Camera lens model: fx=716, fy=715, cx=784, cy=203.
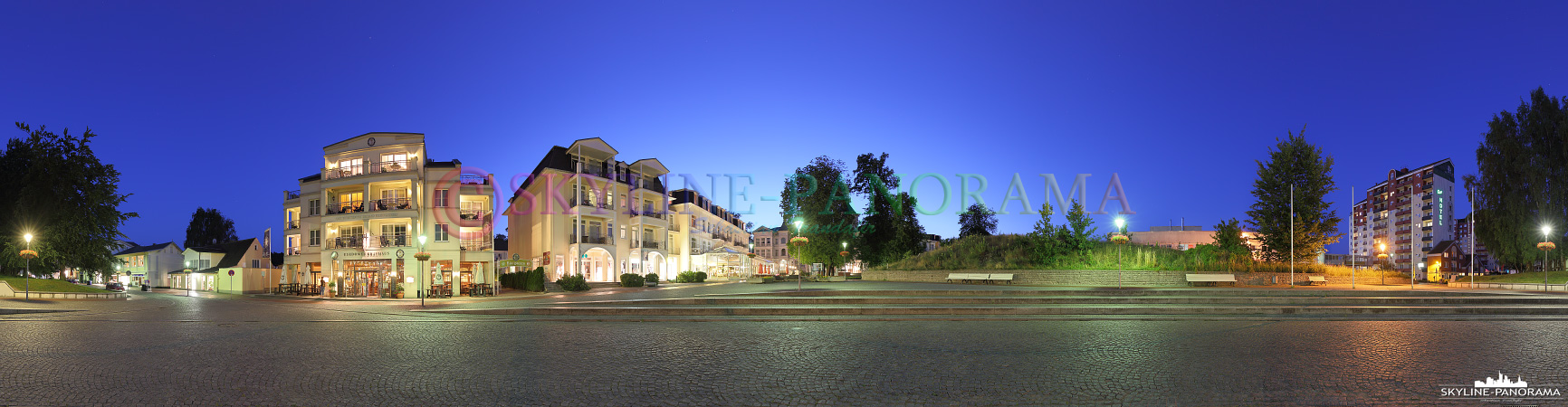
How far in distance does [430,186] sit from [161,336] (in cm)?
2701

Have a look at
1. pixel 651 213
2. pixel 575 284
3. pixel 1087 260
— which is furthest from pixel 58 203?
pixel 1087 260

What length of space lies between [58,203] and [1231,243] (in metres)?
49.3

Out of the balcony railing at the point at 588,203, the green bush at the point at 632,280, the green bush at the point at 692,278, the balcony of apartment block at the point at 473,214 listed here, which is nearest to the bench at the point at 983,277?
the green bush at the point at 632,280

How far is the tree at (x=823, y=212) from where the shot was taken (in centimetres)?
4728

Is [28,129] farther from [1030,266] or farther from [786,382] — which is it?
[1030,266]

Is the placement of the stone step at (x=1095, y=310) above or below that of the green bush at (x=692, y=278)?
above

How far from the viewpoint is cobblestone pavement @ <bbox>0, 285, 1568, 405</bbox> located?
6707 millimetres

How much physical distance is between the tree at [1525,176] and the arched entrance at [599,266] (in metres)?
48.8

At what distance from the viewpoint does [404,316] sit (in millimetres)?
17812

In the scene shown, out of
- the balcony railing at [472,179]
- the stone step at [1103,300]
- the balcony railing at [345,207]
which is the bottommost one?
the stone step at [1103,300]

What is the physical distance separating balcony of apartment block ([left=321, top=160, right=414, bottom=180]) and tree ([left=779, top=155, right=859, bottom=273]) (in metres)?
23.5

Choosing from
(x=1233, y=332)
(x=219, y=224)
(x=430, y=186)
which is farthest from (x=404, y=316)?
(x=219, y=224)

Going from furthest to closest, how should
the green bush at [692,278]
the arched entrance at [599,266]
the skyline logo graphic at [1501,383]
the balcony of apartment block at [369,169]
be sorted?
the arched entrance at [599,266]
the green bush at [692,278]
the balcony of apartment block at [369,169]
the skyline logo graphic at [1501,383]

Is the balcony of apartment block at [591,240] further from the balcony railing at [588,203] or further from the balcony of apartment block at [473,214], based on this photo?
the balcony of apartment block at [473,214]
